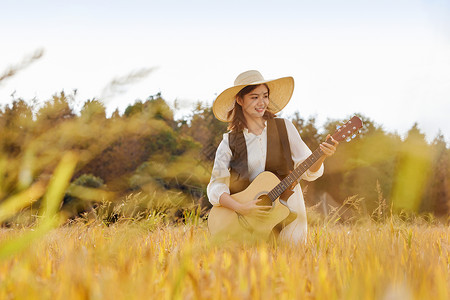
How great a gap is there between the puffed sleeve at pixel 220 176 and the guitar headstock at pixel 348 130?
3.04 ft

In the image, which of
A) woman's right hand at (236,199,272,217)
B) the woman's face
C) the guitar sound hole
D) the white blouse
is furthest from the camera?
the woman's face

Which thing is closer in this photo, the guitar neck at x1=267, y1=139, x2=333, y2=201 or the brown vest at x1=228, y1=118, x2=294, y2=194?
the guitar neck at x1=267, y1=139, x2=333, y2=201

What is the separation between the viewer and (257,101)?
3578 mm

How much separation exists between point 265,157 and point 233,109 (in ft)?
1.95

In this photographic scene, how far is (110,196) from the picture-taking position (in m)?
0.86

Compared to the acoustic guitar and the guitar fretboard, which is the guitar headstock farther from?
the guitar fretboard

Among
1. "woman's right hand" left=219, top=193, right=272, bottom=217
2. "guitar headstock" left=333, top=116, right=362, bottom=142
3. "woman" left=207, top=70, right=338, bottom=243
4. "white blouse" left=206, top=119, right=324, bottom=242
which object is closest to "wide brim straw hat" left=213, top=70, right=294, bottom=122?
"woman" left=207, top=70, right=338, bottom=243

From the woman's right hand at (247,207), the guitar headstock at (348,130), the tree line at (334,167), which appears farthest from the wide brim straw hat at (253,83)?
the tree line at (334,167)

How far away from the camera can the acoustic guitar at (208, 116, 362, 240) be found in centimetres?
319

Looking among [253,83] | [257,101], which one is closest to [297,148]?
[257,101]

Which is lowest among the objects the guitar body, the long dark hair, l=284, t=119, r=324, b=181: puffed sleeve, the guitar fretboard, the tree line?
the tree line

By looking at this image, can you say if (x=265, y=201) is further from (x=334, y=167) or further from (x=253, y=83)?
(x=334, y=167)

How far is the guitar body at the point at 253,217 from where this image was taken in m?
3.18

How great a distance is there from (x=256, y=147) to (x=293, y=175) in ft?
1.48
